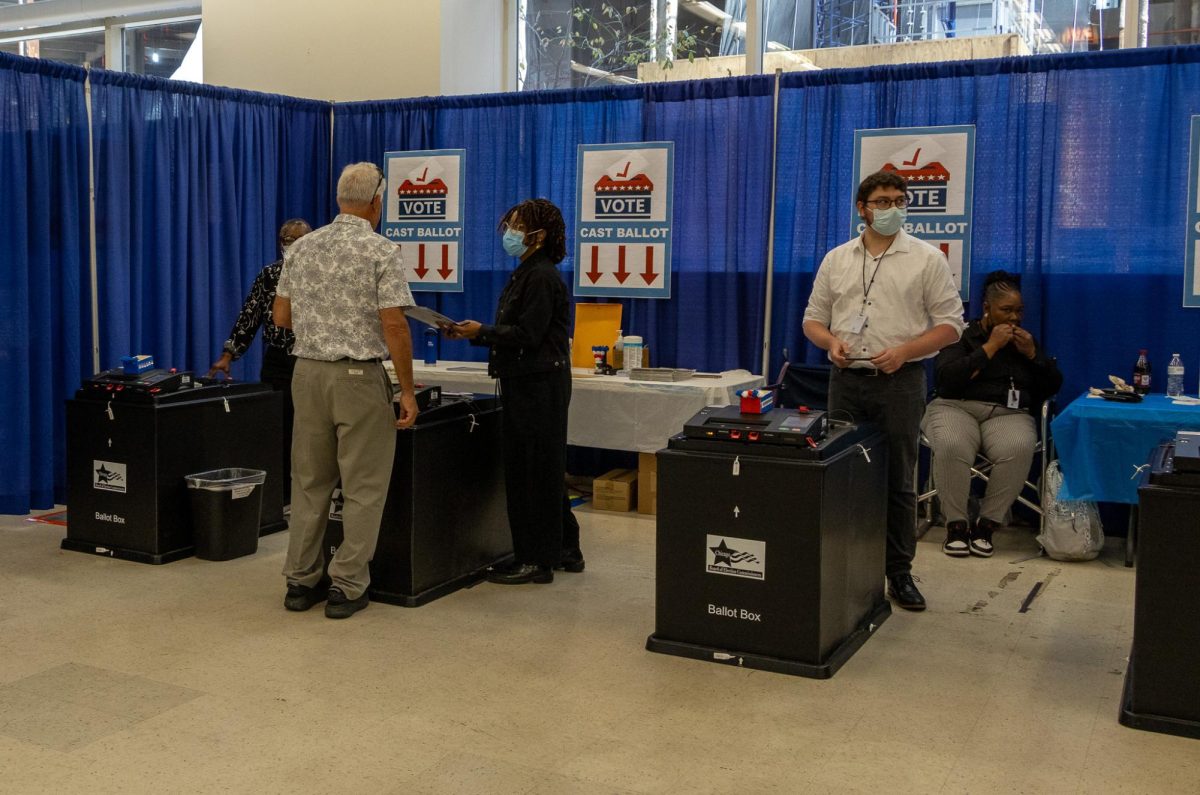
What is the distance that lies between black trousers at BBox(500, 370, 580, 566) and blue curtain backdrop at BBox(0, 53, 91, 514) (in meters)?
2.74

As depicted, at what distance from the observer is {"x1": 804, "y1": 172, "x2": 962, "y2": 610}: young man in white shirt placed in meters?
4.21

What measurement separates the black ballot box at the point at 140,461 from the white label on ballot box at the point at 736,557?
247 cm

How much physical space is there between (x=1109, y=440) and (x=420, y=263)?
414cm

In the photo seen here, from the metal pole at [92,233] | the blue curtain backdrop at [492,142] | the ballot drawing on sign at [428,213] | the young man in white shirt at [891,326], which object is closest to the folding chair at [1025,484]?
the young man in white shirt at [891,326]

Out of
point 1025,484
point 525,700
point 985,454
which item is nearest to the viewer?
point 525,700

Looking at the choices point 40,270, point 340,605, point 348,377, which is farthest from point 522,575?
point 40,270

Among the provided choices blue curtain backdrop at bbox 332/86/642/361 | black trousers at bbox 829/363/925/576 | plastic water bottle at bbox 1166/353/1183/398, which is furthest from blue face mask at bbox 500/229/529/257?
plastic water bottle at bbox 1166/353/1183/398

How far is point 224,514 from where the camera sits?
4.99 meters

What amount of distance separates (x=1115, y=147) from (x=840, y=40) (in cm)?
179

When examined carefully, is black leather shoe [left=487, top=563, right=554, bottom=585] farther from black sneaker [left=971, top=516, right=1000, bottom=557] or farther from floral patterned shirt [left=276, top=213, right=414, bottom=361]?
black sneaker [left=971, top=516, right=1000, bottom=557]

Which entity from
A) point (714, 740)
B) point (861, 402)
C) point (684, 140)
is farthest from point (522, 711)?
point (684, 140)

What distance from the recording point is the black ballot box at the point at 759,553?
3570 millimetres

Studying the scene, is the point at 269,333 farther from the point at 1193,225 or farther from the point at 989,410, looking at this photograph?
the point at 1193,225

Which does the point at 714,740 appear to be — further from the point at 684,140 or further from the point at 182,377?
the point at 684,140
